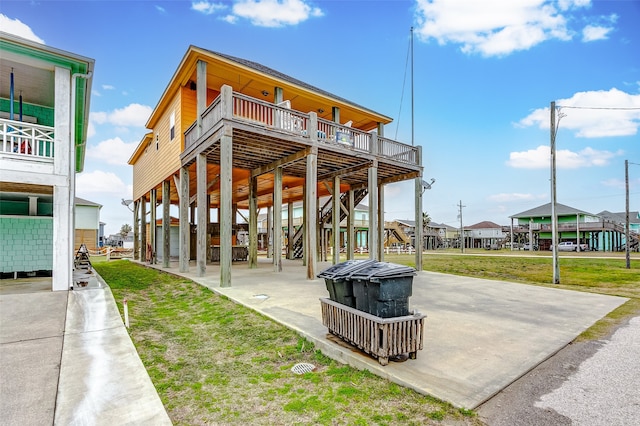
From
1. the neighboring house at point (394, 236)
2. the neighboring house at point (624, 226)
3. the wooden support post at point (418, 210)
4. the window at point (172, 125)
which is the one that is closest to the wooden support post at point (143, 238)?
the window at point (172, 125)

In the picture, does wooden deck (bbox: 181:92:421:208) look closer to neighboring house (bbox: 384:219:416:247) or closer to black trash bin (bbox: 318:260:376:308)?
black trash bin (bbox: 318:260:376:308)

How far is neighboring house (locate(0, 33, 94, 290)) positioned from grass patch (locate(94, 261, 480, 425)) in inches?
134

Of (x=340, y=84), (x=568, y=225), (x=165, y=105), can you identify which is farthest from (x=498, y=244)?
(x=165, y=105)

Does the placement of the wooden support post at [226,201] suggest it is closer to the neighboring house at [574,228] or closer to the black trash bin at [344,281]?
the black trash bin at [344,281]

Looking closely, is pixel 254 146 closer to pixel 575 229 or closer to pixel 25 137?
pixel 25 137

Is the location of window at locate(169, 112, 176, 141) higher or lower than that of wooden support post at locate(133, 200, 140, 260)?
higher

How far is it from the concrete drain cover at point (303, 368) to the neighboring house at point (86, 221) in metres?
34.0

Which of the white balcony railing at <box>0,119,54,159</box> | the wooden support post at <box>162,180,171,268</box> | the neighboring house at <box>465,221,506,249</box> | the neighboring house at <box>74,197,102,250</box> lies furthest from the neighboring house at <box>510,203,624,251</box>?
the neighboring house at <box>74,197,102,250</box>

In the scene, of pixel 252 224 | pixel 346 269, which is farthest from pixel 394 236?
pixel 346 269

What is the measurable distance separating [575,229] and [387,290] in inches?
1881

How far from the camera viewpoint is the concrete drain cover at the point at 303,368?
3.76 m

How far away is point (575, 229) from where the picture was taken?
129 ft

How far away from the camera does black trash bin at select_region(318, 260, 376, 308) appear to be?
430cm

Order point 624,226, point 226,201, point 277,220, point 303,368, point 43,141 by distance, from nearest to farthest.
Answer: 1. point 303,368
2. point 43,141
3. point 226,201
4. point 277,220
5. point 624,226
